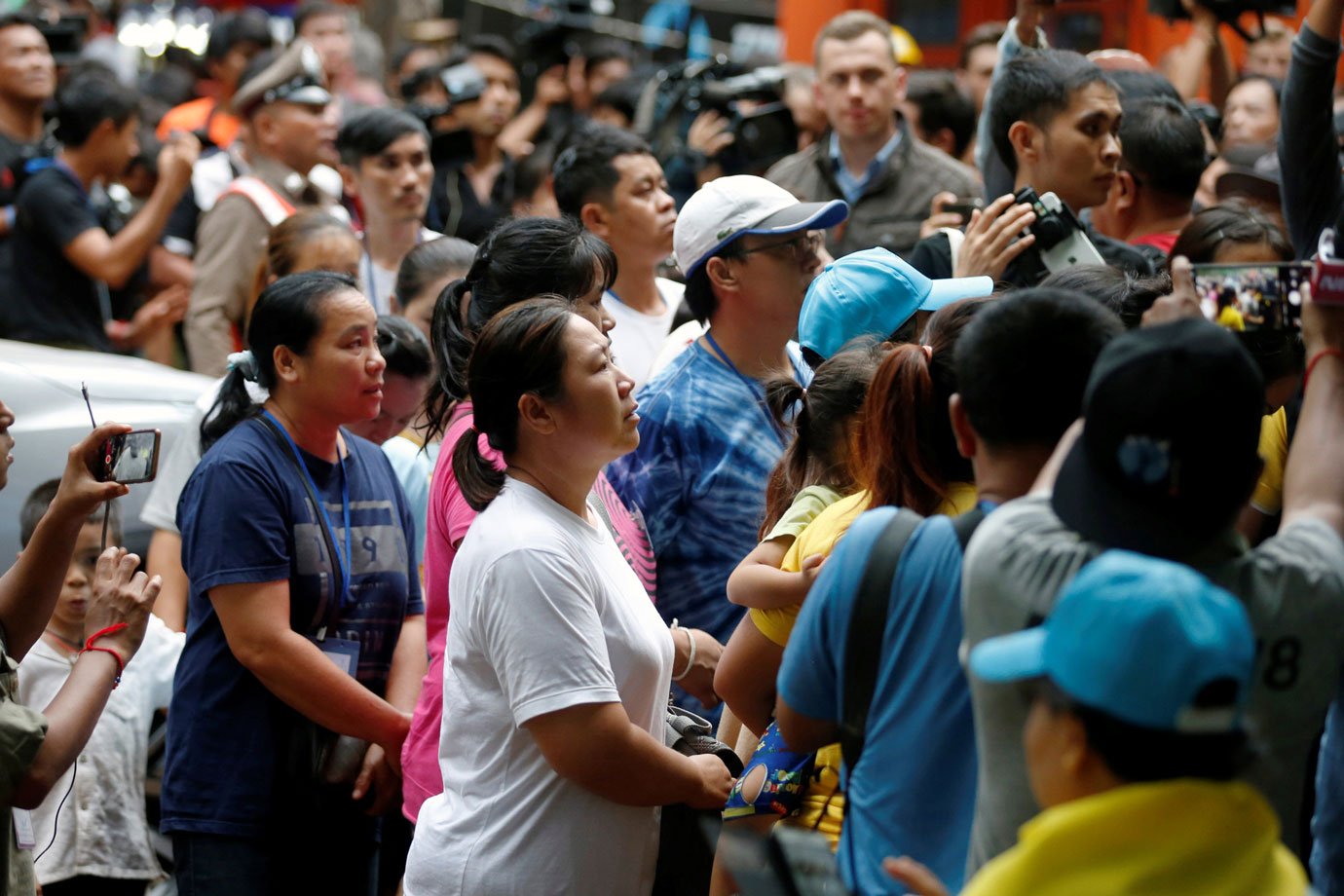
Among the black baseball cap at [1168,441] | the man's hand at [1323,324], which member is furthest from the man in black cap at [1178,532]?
the man's hand at [1323,324]

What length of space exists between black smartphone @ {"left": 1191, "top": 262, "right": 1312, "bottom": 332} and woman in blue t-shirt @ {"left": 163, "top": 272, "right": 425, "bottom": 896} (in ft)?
6.19

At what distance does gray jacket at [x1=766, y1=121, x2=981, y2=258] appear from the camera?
5.70 meters

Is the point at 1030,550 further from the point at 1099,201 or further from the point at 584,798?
the point at 1099,201

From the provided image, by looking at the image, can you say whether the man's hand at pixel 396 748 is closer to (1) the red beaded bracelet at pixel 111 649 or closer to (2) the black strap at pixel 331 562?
(2) the black strap at pixel 331 562

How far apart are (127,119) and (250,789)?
13.5ft

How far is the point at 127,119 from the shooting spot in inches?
251

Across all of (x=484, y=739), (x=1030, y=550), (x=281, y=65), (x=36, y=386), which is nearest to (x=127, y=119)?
(x=281, y=65)

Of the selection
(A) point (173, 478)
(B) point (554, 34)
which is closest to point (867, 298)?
(A) point (173, 478)

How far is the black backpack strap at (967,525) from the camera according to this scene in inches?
75.6

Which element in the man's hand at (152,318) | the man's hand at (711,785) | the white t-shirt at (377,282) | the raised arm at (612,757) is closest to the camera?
the raised arm at (612,757)

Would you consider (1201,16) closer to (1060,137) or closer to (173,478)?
(1060,137)

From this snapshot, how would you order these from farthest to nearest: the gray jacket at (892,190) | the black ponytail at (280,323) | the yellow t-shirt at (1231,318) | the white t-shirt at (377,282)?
the gray jacket at (892,190) < the white t-shirt at (377,282) < the black ponytail at (280,323) < the yellow t-shirt at (1231,318)

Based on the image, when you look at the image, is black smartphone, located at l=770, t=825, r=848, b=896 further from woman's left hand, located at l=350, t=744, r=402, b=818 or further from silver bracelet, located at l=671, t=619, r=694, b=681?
woman's left hand, located at l=350, t=744, r=402, b=818

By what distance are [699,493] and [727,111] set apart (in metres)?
3.28
